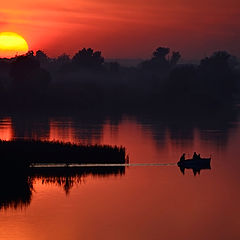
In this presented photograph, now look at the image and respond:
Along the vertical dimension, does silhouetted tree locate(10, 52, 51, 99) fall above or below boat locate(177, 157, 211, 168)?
above

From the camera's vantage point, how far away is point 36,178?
49.8 m

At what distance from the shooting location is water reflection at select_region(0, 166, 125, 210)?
4272cm

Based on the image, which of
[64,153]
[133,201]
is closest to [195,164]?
[64,153]

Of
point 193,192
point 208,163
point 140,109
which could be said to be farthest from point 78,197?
point 140,109

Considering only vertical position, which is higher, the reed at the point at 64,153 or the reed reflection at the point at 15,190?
the reed at the point at 64,153

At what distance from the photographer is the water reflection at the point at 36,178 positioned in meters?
42.7

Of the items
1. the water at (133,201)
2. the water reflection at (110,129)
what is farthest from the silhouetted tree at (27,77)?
the water at (133,201)

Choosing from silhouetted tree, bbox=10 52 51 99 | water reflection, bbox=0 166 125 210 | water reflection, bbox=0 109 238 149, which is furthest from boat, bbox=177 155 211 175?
silhouetted tree, bbox=10 52 51 99

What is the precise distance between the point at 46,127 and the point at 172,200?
194ft

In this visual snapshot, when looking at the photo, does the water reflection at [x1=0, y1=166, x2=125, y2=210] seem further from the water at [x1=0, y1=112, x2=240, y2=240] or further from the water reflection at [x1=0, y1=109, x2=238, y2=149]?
the water reflection at [x1=0, y1=109, x2=238, y2=149]

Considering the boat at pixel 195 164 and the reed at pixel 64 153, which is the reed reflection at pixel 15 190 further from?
the boat at pixel 195 164

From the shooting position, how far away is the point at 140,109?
162m

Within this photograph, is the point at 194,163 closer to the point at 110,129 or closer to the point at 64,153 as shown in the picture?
the point at 64,153

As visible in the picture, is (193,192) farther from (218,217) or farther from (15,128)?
(15,128)
